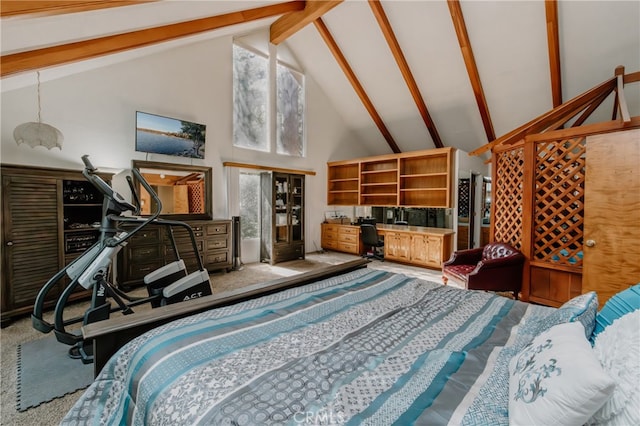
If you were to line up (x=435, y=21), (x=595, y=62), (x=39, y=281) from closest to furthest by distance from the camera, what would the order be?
(x=39, y=281) < (x=595, y=62) < (x=435, y=21)

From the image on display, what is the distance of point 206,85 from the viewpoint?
5004 mm

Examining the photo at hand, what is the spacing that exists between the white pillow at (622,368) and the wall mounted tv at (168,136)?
206 inches

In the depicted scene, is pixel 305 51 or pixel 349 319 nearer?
pixel 349 319

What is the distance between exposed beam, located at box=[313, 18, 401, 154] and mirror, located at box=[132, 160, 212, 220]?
370 cm

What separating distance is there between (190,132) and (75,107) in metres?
1.49

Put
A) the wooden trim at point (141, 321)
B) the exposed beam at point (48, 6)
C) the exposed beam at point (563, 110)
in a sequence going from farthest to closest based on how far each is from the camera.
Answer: the exposed beam at point (563, 110), the exposed beam at point (48, 6), the wooden trim at point (141, 321)

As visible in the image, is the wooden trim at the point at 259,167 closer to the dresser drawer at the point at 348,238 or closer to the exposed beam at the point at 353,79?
the dresser drawer at the point at 348,238

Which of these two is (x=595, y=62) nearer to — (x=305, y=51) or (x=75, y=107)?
(x=305, y=51)

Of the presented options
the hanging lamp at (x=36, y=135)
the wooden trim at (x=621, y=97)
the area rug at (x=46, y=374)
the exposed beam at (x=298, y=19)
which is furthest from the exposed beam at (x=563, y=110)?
the hanging lamp at (x=36, y=135)

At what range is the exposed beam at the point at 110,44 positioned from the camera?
2417mm

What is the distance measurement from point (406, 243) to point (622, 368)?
508 centimetres

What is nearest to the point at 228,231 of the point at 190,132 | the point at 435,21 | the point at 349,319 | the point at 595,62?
the point at 190,132

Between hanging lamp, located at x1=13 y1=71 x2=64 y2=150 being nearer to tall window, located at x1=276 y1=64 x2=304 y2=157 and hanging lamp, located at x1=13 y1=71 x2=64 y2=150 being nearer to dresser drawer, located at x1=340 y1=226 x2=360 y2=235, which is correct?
tall window, located at x1=276 y1=64 x2=304 y2=157

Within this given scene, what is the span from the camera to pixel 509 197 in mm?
3811
